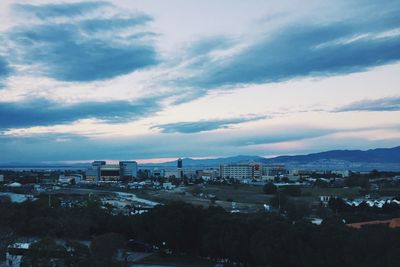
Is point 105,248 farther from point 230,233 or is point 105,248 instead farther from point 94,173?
point 94,173

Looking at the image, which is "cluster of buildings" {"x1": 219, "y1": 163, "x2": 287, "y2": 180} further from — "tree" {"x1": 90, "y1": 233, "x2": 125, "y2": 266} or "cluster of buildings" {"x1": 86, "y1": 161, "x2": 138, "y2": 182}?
"tree" {"x1": 90, "y1": 233, "x2": 125, "y2": 266}

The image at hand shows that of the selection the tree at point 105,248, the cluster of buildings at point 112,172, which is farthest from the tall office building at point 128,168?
the tree at point 105,248

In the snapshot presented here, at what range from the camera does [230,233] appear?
2245 centimetres

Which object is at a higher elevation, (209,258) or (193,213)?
(193,213)

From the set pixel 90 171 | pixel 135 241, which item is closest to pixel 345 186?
pixel 135 241

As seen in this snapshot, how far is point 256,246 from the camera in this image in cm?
2066

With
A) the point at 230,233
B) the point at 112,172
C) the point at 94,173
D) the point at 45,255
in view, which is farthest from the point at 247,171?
the point at 45,255

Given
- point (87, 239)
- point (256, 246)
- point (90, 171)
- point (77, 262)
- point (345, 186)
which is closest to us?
point (77, 262)

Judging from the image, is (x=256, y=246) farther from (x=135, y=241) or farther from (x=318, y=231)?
(x=135, y=241)

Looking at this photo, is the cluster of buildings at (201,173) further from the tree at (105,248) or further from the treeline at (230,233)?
the tree at (105,248)

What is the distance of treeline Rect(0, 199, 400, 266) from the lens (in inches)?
667

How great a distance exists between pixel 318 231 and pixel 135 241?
12147mm

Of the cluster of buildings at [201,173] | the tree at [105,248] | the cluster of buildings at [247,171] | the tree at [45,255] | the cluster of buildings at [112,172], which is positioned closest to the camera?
the tree at [45,255]

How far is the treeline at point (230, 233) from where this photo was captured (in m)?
16.9
